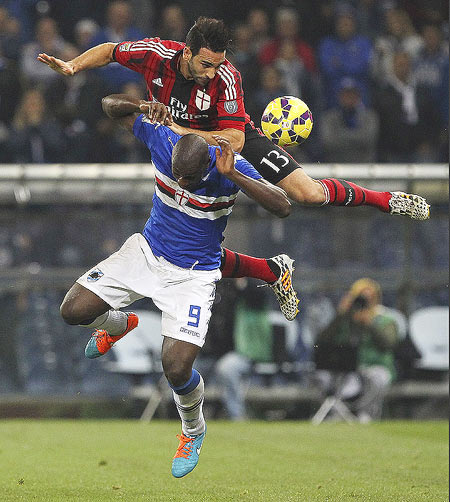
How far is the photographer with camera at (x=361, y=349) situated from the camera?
13.4 m

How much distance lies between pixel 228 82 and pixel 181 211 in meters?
1.07

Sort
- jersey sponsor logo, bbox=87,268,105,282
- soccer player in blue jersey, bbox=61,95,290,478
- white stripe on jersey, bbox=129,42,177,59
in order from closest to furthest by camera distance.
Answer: soccer player in blue jersey, bbox=61,95,290,478, jersey sponsor logo, bbox=87,268,105,282, white stripe on jersey, bbox=129,42,177,59

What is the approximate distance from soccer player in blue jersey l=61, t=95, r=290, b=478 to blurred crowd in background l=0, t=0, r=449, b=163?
285 inches

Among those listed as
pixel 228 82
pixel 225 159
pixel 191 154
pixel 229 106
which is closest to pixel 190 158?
pixel 191 154

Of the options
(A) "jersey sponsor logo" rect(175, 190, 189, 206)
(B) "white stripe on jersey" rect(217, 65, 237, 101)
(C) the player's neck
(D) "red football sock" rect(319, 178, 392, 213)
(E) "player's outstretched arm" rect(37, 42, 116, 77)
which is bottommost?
(D) "red football sock" rect(319, 178, 392, 213)

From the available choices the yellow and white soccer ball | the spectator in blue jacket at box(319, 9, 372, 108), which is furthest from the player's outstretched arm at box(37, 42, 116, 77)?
the spectator in blue jacket at box(319, 9, 372, 108)

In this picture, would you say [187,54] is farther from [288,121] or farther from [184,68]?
[288,121]

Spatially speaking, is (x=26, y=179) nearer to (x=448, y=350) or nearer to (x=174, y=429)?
(x=174, y=429)

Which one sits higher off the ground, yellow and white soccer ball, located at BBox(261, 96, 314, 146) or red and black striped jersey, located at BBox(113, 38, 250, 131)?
red and black striped jersey, located at BBox(113, 38, 250, 131)

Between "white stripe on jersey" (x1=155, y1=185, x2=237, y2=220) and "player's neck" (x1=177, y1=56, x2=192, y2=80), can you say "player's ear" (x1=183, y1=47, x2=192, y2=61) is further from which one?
"white stripe on jersey" (x1=155, y1=185, x2=237, y2=220)

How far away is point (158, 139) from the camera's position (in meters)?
7.21

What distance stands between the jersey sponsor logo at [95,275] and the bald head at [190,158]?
103 centimetres

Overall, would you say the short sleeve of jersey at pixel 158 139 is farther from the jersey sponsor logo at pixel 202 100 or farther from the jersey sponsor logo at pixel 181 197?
the jersey sponsor logo at pixel 202 100

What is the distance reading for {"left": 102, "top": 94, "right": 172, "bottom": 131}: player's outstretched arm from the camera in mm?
6672
